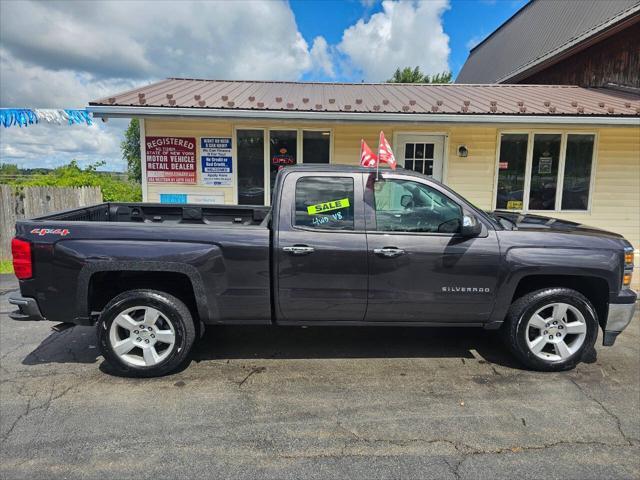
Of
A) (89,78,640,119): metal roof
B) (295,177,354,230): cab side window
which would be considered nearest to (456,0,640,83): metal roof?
(89,78,640,119): metal roof

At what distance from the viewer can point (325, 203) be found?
12.1 ft

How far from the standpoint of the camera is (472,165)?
27.3 ft

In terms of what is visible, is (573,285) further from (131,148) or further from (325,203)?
(131,148)

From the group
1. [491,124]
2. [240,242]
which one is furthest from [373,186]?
[491,124]

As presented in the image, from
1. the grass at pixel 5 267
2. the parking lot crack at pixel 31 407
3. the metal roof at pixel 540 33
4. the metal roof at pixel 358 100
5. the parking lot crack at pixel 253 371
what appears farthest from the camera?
the metal roof at pixel 540 33

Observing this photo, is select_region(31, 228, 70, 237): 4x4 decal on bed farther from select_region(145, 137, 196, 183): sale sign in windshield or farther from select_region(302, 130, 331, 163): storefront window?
select_region(302, 130, 331, 163): storefront window

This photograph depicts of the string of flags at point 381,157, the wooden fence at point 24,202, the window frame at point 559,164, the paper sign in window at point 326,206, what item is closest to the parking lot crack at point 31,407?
the paper sign in window at point 326,206

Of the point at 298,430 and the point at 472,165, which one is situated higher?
the point at 472,165

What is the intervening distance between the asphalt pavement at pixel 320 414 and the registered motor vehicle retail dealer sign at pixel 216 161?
4.23 m

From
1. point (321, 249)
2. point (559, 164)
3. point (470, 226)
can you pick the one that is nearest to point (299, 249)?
point (321, 249)

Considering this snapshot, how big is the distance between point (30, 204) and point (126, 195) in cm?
521

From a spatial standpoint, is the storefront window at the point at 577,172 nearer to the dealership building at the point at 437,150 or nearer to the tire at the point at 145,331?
the dealership building at the point at 437,150

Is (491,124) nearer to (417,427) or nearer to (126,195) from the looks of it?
(417,427)

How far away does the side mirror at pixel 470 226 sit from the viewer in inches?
138
